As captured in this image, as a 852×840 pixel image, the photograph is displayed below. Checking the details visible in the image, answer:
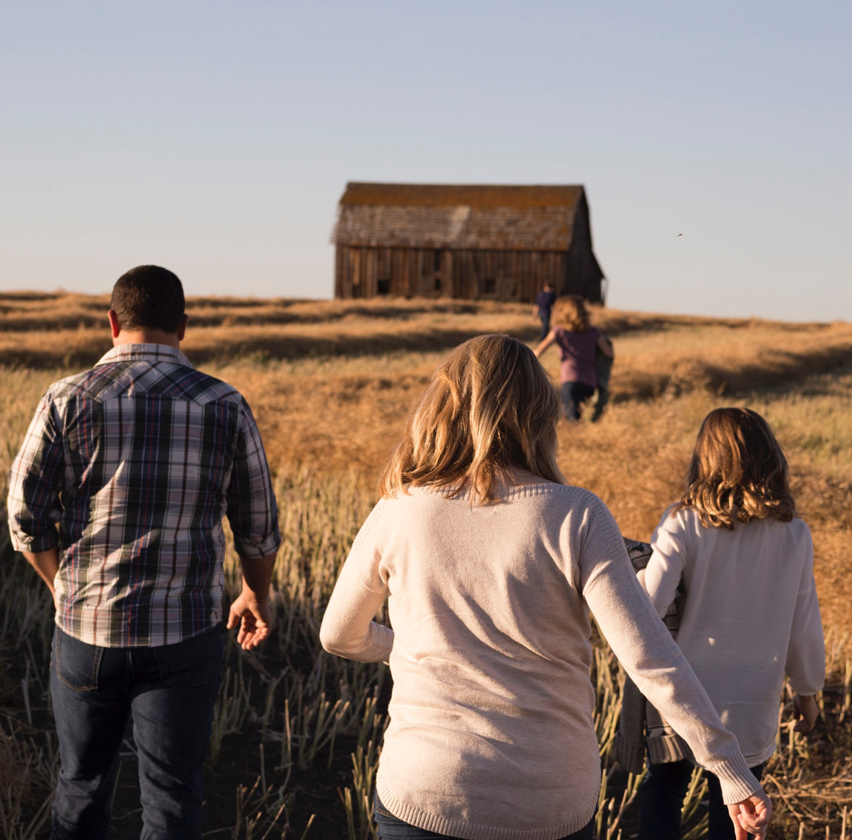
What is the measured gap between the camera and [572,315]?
28.9ft

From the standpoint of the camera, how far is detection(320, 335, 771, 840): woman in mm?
1582

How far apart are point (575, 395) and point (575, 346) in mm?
500

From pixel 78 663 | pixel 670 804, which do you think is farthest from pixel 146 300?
pixel 670 804

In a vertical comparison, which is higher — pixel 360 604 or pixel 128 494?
pixel 128 494

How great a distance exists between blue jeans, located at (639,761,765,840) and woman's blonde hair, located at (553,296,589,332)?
21.4 ft

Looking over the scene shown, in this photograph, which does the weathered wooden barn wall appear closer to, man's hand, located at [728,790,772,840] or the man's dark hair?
the man's dark hair

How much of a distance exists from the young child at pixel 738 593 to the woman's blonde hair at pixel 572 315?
6283mm

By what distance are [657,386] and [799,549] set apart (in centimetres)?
1252

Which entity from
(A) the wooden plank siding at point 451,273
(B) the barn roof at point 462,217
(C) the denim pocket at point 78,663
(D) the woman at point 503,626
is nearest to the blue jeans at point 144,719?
(C) the denim pocket at point 78,663

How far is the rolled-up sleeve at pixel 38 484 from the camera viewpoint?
2.34m

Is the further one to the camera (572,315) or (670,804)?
(572,315)

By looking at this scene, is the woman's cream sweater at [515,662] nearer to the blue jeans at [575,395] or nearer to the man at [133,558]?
the man at [133,558]

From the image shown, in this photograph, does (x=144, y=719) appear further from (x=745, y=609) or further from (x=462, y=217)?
(x=462, y=217)

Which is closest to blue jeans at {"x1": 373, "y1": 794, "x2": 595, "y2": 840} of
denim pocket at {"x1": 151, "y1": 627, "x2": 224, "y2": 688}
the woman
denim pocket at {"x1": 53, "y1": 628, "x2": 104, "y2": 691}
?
the woman
